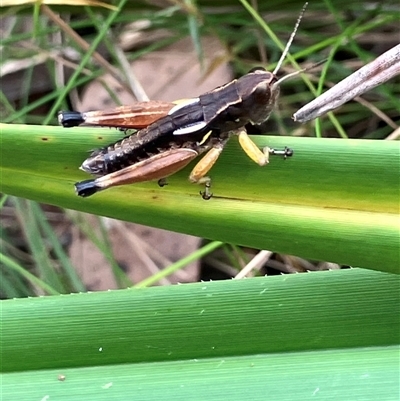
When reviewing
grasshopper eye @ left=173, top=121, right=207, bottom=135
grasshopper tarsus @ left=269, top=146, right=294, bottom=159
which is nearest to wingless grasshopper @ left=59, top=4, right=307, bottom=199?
grasshopper eye @ left=173, top=121, right=207, bottom=135

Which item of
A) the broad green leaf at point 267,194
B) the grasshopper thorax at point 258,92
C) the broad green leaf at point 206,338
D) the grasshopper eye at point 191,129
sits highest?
the grasshopper thorax at point 258,92

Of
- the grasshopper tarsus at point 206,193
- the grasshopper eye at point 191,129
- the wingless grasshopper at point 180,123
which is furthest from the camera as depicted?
the grasshopper eye at point 191,129

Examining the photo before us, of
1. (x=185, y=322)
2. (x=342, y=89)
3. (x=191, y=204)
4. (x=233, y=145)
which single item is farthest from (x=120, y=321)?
(x=342, y=89)

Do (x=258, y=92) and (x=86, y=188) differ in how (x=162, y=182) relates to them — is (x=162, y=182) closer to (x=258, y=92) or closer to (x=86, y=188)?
(x=86, y=188)

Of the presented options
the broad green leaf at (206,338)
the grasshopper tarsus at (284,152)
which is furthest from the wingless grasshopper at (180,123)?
the broad green leaf at (206,338)

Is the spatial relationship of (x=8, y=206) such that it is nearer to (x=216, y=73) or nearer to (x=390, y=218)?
(x=216, y=73)

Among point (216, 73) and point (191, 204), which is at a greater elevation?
point (216, 73)

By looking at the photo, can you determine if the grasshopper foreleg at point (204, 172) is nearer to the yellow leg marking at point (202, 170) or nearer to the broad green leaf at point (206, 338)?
the yellow leg marking at point (202, 170)
